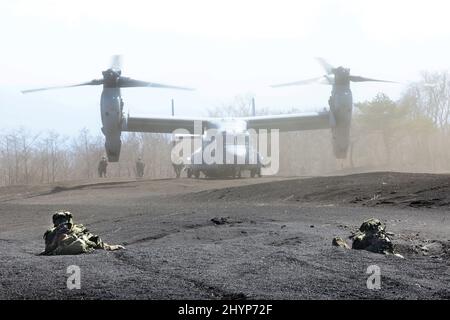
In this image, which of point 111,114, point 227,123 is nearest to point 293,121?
point 227,123

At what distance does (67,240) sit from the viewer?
10266 mm

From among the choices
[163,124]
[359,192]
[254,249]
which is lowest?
[254,249]

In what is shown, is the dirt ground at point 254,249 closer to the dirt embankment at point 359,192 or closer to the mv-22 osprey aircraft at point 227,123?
the dirt embankment at point 359,192

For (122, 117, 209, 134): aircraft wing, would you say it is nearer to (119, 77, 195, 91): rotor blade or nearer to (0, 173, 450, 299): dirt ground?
(119, 77, 195, 91): rotor blade

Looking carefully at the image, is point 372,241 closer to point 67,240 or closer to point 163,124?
point 67,240

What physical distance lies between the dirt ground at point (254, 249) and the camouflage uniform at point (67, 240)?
0.37 m

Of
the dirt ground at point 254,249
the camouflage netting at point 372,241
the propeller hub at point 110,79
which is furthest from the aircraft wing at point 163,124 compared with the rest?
the camouflage netting at point 372,241

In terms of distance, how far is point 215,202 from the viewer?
2270cm

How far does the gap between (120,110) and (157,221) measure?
18.4 metres

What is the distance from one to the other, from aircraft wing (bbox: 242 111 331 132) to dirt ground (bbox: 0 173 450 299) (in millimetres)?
15402

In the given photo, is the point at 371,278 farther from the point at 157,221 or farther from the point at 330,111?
the point at 330,111

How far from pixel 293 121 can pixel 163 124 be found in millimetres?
7616

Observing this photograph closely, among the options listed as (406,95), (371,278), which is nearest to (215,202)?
(371,278)

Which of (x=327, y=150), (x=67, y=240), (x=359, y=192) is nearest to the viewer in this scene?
(x=67, y=240)
